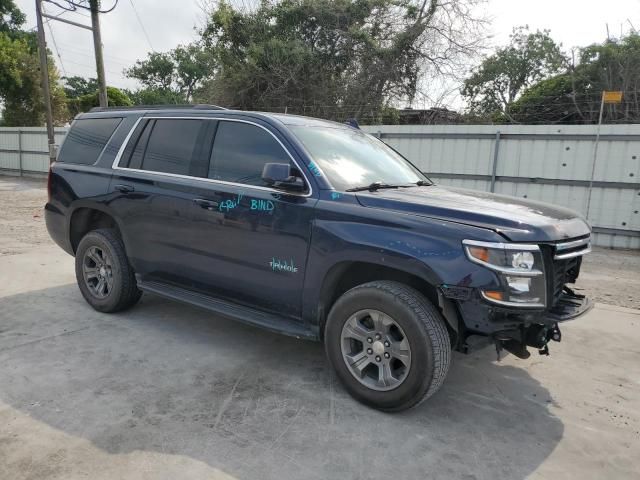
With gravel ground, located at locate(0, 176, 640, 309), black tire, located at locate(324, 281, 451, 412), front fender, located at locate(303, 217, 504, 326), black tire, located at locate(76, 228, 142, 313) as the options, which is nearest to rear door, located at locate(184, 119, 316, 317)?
front fender, located at locate(303, 217, 504, 326)

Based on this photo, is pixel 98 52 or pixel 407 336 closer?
pixel 407 336

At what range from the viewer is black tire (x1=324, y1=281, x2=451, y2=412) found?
9.46 ft

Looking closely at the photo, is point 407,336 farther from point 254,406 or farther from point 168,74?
point 168,74

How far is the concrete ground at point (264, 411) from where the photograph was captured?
8.48 ft

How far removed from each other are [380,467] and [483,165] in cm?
859

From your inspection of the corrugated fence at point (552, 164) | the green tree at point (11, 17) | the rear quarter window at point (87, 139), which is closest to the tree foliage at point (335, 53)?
the corrugated fence at point (552, 164)

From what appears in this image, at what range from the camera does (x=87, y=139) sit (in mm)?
4848

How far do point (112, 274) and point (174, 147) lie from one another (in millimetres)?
1382

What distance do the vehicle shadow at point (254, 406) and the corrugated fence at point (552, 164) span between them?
658 centimetres

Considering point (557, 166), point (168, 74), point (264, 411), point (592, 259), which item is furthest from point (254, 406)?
point (168, 74)

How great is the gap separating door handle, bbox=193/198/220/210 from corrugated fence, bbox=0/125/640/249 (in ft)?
25.1

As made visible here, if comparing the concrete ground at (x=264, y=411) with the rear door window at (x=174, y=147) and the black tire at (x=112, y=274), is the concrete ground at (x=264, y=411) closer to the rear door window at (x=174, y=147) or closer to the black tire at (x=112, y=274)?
the black tire at (x=112, y=274)

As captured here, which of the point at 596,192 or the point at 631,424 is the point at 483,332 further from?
the point at 596,192

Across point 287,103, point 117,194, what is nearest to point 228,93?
point 287,103
